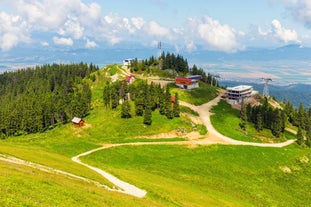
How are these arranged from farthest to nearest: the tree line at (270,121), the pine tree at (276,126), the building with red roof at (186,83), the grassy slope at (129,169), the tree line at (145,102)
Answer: the building with red roof at (186,83) → the pine tree at (276,126) → the tree line at (270,121) → the tree line at (145,102) → the grassy slope at (129,169)

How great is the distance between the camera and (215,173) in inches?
2970

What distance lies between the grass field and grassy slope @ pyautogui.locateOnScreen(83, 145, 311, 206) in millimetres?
12252

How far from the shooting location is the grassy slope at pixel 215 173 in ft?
177

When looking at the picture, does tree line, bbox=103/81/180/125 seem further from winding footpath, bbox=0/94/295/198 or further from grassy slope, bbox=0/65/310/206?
winding footpath, bbox=0/94/295/198

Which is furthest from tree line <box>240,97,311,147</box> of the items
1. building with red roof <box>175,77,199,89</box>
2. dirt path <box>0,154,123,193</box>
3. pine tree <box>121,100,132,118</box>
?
dirt path <box>0,154,123,193</box>

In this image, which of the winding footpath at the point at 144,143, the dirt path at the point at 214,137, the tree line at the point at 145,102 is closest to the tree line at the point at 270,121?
the dirt path at the point at 214,137

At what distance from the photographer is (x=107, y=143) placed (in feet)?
310

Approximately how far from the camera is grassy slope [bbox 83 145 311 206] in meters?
54.0

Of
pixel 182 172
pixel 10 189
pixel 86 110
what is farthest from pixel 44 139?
pixel 10 189

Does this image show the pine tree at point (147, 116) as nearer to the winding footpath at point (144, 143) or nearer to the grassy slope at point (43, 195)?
the winding footpath at point (144, 143)

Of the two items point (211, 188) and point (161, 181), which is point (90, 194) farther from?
point (211, 188)

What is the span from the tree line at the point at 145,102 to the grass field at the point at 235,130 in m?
18.4

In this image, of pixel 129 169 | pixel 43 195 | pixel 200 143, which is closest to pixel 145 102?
pixel 200 143

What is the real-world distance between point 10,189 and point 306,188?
7235cm
